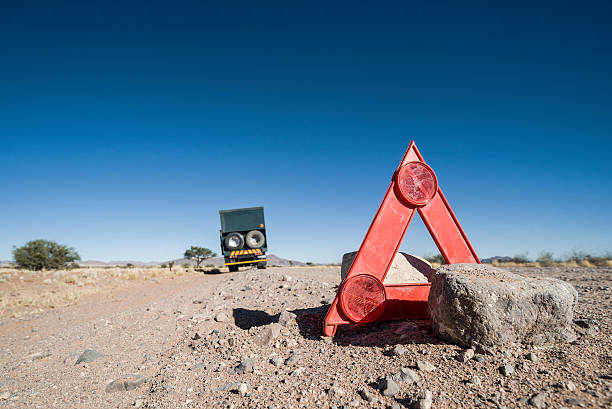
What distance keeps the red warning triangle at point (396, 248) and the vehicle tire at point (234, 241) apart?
1650 cm

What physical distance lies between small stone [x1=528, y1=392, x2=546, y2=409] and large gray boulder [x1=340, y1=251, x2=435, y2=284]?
256cm

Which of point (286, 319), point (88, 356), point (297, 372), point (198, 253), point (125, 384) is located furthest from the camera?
point (198, 253)

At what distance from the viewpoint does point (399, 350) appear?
3.29m

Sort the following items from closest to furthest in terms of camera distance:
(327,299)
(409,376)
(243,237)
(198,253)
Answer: (409,376)
(327,299)
(243,237)
(198,253)

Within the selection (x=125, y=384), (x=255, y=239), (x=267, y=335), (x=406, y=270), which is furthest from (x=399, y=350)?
(x=255, y=239)

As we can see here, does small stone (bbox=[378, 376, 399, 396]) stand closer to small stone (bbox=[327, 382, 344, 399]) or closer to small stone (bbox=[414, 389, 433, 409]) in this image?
small stone (bbox=[414, 389, 433, 409])

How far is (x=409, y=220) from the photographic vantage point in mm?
→ 4074

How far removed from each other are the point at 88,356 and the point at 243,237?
15.5 m

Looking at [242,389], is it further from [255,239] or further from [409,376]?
[255,239]

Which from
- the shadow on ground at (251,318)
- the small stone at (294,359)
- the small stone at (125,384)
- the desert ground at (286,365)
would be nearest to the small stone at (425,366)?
the desert ground at (286,365)

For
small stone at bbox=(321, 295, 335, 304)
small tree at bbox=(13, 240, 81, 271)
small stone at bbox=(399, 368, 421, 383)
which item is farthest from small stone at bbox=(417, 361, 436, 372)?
small tree at bbox=(13, 240, 81, 271)

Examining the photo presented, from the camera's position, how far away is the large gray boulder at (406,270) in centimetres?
496

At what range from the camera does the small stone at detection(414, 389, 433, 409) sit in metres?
2.42

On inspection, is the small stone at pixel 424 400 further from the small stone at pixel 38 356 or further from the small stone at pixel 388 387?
the small stone at pixel 38 356
